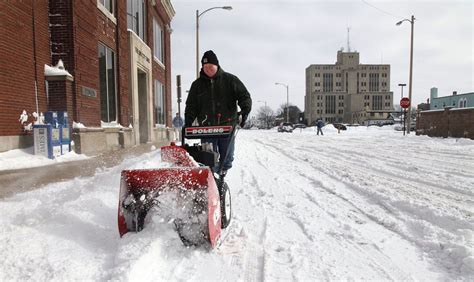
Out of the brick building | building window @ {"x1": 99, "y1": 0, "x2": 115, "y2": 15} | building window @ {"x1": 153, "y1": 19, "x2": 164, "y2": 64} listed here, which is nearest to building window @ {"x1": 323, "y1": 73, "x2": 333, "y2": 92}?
building window @ {"x1": 153, "y1": 19, "x2": 164, "y2": 64}

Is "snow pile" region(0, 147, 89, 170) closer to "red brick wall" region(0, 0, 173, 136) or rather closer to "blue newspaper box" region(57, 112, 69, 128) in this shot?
"red brick wall" region(0, 0, 173, 136)

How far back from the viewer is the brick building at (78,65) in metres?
8.13

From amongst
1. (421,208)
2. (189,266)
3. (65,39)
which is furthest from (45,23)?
(421,208)

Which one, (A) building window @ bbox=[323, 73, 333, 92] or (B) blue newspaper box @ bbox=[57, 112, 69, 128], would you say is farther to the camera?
(A) building window @ bbox=[323, 73, 333, 92]

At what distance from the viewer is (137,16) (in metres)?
17.7

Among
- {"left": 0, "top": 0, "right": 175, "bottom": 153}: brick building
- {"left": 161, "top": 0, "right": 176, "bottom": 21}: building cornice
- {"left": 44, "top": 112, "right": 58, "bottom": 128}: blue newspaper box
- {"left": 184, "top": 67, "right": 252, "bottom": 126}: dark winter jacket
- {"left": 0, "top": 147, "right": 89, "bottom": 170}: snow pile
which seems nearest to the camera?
{"left": 184, "top": 67, "right": 252, "bottom": 126}: dark winter jacket

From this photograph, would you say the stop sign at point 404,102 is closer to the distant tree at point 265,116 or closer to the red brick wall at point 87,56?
the red brick wall at point 87,56

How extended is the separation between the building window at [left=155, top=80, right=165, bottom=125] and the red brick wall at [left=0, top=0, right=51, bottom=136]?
12.0 metres

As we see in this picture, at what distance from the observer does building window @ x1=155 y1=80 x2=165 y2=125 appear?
70.3 ft

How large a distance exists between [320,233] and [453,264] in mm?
1109

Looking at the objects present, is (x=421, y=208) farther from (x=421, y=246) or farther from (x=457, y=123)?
(x=457, y=123)

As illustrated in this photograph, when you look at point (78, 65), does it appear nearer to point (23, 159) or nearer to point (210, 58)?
point (23, 159)

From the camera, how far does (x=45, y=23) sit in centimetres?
959

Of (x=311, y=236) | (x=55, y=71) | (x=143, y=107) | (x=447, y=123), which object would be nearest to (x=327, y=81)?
(x=447, y=123)
